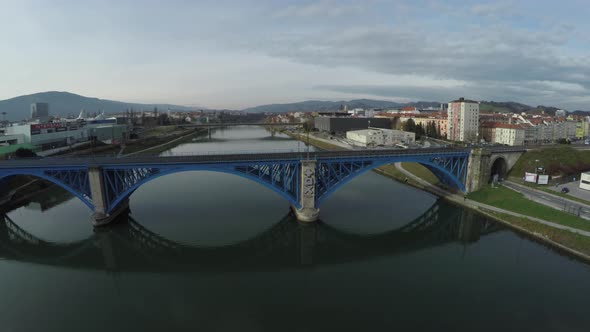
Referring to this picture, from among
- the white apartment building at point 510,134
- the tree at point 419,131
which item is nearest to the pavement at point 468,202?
the white apartment building at point 510,134

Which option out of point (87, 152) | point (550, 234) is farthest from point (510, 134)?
point (87, 152)

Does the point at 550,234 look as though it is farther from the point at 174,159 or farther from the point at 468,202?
the point at 174,159

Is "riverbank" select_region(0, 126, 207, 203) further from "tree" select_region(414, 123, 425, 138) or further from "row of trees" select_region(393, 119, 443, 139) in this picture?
"row of trees" select_region(393, 119, 443, 139)

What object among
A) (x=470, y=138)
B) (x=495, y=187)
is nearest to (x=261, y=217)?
(x=495, y=187)

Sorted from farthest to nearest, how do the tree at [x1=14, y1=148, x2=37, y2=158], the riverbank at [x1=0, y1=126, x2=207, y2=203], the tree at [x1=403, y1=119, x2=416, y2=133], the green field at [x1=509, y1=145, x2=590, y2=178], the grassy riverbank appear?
the tree at [x1=403, y1=119, x2=416, y2=133]
the tree at [x1=14, y1=148, x2=37, y2=158]
the green field at [x1=509, y1=145, x2=590, y2=178]
the riverbank at [x1=0, y1=126, x2=207, y2=203]
the grassy riverbank

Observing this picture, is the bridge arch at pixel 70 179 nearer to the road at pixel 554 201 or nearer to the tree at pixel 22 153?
the tree at pixel 22 153

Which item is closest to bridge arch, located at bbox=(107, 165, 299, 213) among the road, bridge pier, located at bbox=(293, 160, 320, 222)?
bridge pier, located at bbox=(293, 160, 320, 222)
